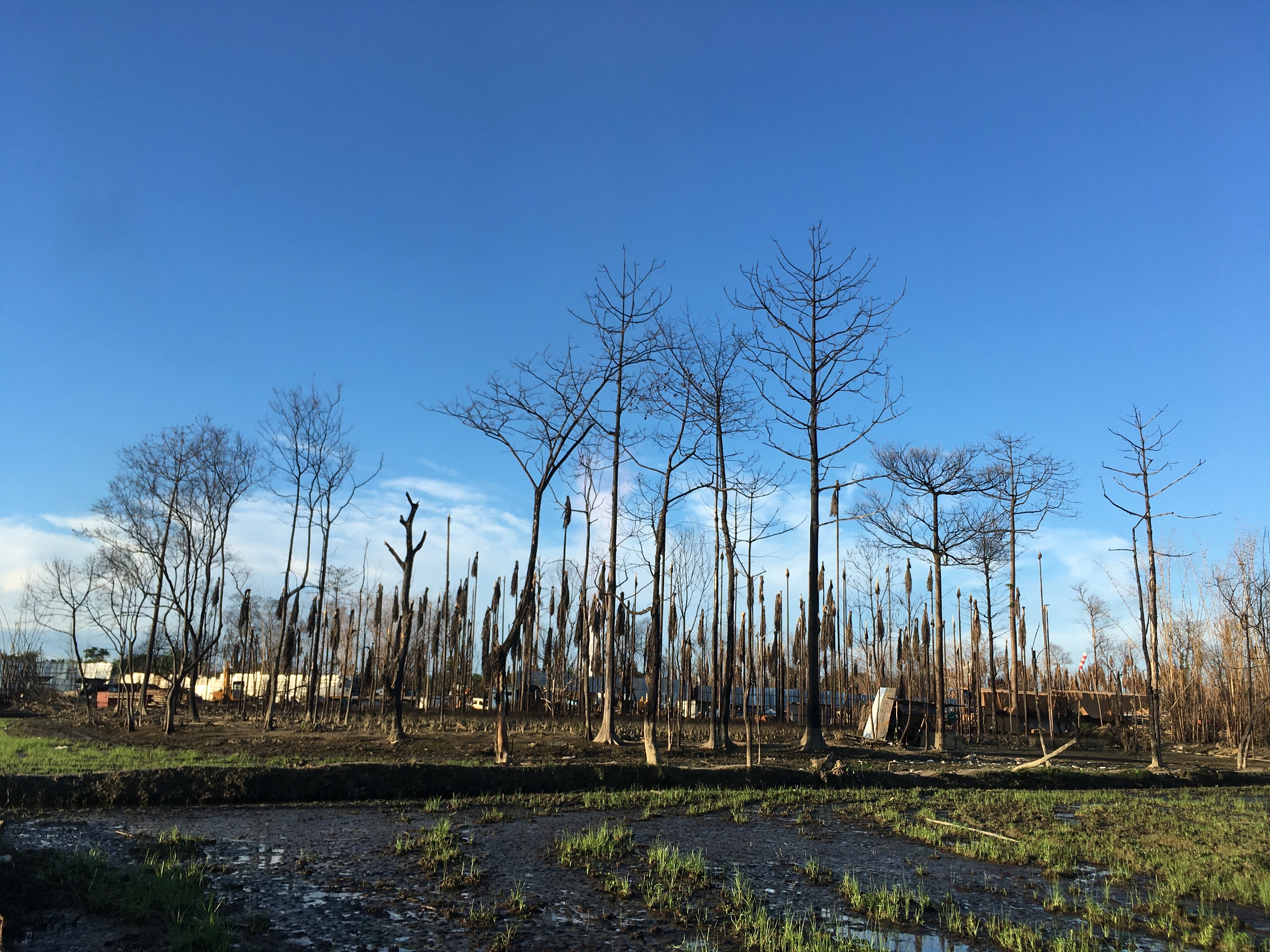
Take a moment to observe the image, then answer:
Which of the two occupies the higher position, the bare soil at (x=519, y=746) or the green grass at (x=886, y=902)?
the green grass at (x=886, y=902)

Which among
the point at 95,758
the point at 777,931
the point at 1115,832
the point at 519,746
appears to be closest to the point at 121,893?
the point at 777,931

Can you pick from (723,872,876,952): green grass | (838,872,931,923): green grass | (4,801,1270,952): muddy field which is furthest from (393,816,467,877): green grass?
(838,872,931,923): green grass

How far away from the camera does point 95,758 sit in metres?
15.0

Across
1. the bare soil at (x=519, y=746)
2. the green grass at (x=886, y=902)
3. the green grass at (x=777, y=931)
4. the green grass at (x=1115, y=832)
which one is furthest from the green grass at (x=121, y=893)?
the bare soil at (x=519, y=746)

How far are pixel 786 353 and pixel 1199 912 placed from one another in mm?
15252

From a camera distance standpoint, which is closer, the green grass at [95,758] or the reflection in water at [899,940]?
the reflection in water at [899,940]

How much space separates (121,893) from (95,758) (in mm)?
12184

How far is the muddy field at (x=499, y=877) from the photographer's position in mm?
4773

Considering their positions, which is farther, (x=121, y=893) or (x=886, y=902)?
(x=886, y=902)

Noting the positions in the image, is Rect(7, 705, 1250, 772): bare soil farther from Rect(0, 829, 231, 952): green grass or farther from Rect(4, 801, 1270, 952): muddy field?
Rect(0, 829, 231, 952): green grass

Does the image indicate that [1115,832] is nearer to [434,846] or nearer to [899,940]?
[899,940]

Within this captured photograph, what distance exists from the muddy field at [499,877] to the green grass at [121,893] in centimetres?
14

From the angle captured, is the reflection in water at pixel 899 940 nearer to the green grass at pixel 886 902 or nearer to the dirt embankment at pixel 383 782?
the green grass at pixel 886 902

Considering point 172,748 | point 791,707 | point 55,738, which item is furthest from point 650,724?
point 791,707
